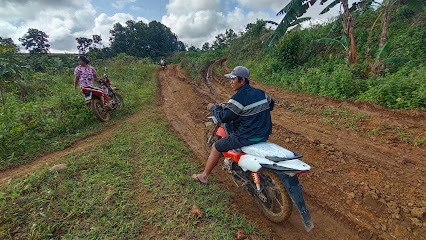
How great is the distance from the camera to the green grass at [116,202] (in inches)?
92.9

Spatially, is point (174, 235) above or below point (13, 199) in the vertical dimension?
below

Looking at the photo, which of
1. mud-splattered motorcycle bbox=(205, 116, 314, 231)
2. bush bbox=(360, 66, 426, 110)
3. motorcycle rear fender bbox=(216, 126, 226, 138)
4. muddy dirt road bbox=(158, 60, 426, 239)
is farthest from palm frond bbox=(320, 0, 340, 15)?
mud-splattered motorcycle bbox=(205, 116, 314, 231)

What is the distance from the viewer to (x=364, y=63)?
8.30 m

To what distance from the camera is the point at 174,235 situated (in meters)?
2.34

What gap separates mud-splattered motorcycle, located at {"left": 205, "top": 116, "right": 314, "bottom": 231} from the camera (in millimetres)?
2301

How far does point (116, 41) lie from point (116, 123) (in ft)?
165

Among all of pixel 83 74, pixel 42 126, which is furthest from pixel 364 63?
pixel 42 126

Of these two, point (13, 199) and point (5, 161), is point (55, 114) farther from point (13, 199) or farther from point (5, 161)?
point (13, 199)

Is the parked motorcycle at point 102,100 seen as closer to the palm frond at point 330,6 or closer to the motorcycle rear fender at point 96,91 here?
the motorcycle rear fender at point 96,91

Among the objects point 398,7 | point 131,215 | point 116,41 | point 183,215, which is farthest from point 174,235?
point 116,41

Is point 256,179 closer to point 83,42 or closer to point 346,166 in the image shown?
point 346,166

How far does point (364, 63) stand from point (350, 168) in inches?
264

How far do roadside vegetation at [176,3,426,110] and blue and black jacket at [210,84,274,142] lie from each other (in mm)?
5451

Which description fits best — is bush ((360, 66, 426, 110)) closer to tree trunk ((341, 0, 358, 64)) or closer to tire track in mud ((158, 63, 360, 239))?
tree trunk ((341, 0, 358, 64))
